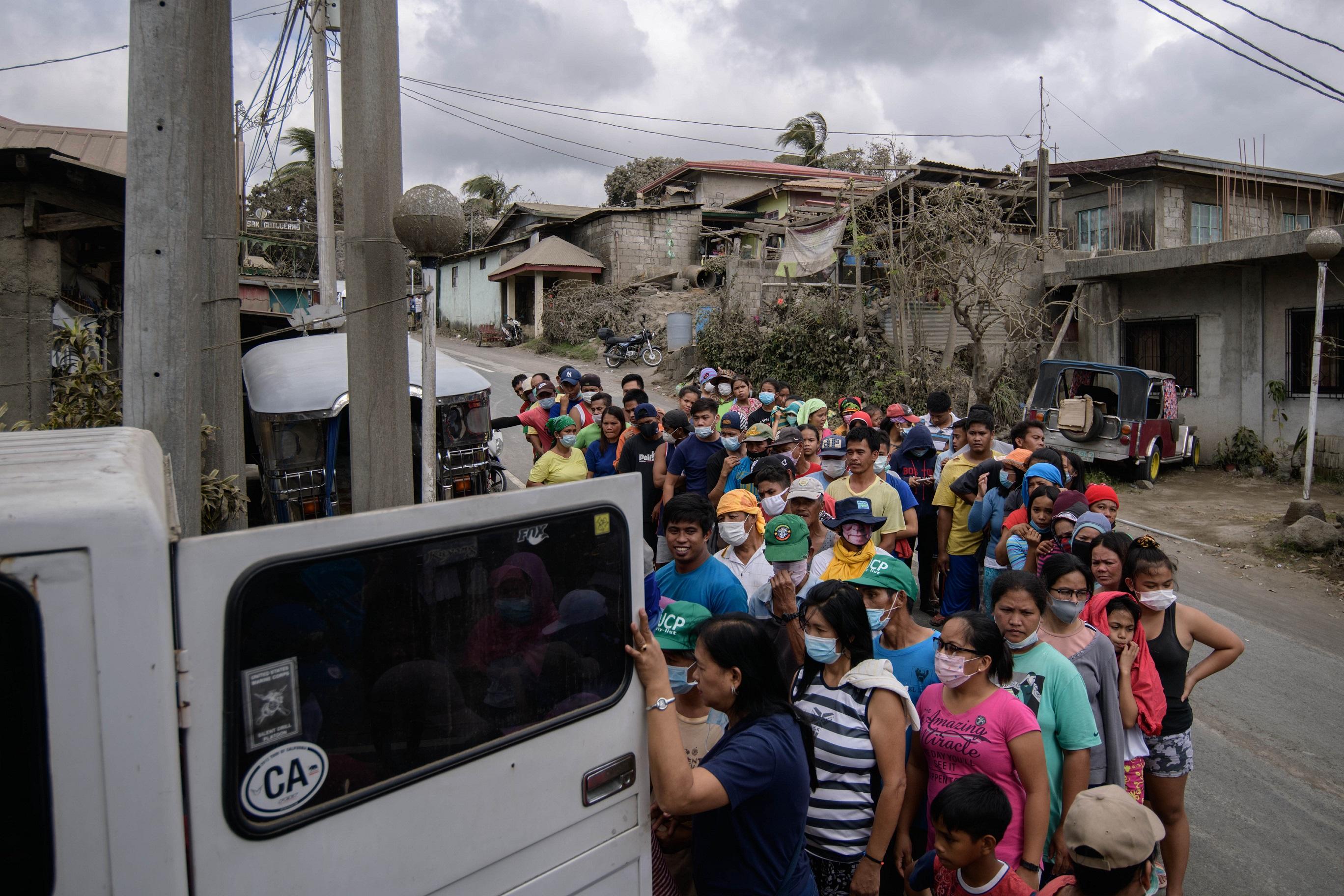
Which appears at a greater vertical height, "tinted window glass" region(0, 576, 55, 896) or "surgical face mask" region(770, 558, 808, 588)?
"tinted window glass" region(0, 576, 55, 896)

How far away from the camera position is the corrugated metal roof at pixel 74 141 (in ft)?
32.5

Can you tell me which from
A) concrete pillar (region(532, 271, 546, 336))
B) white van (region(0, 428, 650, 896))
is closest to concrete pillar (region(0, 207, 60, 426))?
white van (region(0, 428, 650, 896))

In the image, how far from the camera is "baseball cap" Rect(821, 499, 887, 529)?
4.52 m

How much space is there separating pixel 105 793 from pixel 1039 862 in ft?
9.21

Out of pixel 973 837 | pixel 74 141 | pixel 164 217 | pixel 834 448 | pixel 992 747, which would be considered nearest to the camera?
pixel 973 837

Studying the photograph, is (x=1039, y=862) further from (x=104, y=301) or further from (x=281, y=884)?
(x=104, y=301)

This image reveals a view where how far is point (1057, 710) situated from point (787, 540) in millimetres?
1572

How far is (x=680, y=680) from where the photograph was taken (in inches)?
133

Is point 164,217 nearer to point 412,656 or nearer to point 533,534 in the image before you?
point 533,534

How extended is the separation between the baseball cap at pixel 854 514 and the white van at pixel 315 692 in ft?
7.84

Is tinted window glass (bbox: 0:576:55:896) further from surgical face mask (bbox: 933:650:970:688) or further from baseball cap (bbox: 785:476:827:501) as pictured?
baseball cap (bbox: 785:476:827:501)

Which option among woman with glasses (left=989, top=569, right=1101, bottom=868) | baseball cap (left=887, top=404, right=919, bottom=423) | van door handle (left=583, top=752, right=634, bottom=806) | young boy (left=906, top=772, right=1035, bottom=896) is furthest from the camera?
baseball cap (left=887, top=404, right=919, bottom=423)

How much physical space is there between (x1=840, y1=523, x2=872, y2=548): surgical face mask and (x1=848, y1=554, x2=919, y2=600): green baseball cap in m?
0.66

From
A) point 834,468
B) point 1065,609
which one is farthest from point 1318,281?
point 1065,609
